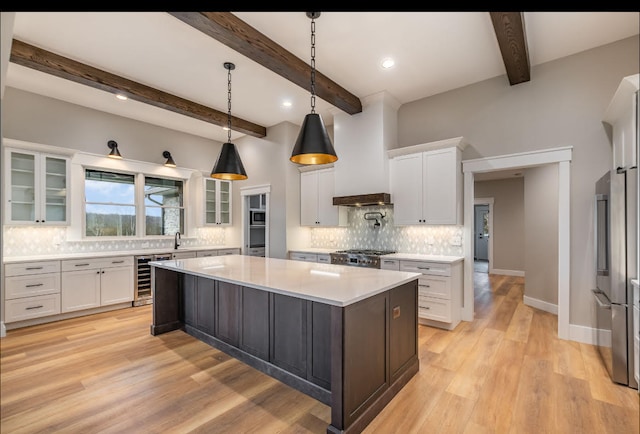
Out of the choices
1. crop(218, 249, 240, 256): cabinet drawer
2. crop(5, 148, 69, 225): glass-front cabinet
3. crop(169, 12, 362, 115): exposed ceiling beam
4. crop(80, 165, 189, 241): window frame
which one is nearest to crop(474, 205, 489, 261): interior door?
crop(218, 249, 240, 256): cabinet drawer

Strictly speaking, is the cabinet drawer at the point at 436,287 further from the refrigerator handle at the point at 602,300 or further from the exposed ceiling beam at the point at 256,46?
the exposed ceiling beam at the point at 256,46

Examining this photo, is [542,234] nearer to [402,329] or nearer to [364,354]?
[402,329]

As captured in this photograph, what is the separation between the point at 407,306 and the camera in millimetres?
2404

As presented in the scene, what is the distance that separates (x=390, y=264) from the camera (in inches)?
154

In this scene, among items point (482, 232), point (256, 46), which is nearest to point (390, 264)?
point (256, 46)

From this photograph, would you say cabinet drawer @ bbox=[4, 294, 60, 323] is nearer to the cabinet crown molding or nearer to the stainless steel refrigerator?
the cabinet crown molding

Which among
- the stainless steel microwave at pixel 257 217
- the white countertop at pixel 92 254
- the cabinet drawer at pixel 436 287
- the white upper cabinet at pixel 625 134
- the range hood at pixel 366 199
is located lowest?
the cabinet drawer at pixel 436 287

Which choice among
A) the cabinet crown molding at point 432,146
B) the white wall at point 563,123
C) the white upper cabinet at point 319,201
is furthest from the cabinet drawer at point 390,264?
the white wall at point 563,123

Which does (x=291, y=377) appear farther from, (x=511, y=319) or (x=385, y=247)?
(x=511, y=319)

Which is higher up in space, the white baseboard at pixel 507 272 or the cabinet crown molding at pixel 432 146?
the cabinet crown molding at pixel 432 146

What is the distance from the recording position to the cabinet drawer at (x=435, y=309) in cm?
352

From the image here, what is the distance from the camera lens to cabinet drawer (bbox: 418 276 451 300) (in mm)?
3523

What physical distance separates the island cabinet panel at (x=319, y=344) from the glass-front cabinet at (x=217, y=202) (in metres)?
4.25

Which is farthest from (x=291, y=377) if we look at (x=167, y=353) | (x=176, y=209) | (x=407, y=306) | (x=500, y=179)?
(x=500, y=179)
